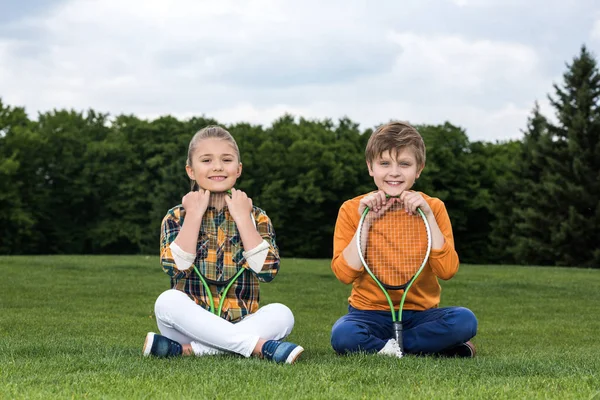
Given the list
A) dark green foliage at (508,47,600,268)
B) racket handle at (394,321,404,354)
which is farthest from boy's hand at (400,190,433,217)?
dark green foliage at (508,47,600,268)

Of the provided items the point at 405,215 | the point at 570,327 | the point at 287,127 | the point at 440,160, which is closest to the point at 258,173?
the point at 287,127

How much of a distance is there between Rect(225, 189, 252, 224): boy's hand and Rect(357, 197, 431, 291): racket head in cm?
86

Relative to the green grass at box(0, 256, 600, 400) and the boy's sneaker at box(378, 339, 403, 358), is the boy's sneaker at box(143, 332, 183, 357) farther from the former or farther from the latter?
the boy's sneaker at box(378, 339, 403, 358)

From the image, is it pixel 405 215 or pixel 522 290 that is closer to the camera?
pixel 405 215

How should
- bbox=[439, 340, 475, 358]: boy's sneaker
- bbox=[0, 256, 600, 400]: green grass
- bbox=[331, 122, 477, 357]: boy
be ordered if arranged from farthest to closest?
bbox=[439, 340, 475, 358]: boy's sneaker → bbox=[331, 122, 477, 357]: boy → bbox=[0, 256, 600, 400]: green grass

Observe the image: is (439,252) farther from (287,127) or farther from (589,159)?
(287,127)

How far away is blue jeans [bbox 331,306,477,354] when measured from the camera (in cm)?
582

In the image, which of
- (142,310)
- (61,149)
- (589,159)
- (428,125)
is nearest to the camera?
(142,310)

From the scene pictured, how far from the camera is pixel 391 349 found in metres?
5.73

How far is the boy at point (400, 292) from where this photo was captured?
579 centimetres

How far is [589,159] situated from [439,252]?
143ft

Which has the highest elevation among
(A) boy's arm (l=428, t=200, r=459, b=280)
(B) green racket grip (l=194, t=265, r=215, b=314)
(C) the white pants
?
(A) boy's arm (l=428, t=200, r=459, b=280)

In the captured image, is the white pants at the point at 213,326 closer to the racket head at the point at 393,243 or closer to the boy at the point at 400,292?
the boy at the point at 400,292

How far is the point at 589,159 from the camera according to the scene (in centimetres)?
4622
